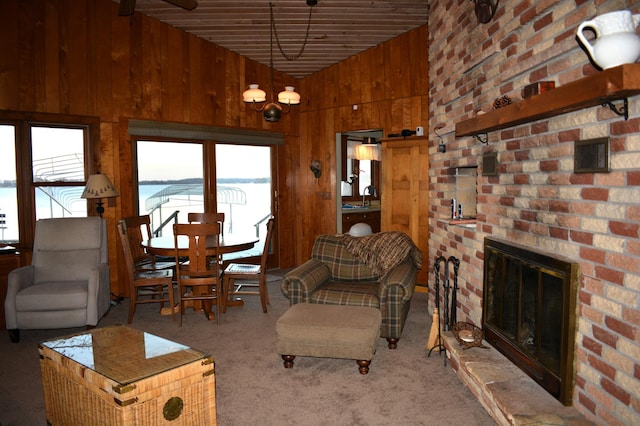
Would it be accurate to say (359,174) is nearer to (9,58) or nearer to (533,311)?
(9,58)

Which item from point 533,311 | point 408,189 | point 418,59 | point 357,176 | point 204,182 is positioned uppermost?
point 418,59

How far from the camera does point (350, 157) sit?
26.5 ft

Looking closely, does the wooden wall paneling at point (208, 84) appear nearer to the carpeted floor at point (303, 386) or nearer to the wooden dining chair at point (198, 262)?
the wooden dining chair at point (198, 262)

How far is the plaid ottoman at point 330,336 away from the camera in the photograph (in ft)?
10.3

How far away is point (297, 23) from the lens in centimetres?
547

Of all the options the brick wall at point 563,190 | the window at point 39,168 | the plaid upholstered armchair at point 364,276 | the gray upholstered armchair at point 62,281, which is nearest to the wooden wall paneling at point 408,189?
the plaid upholstered armchair at point 364,276

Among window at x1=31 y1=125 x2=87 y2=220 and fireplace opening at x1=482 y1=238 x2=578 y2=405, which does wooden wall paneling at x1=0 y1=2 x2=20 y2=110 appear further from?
fireplace opening at x1=482 y1=238 x2=578 y2=405

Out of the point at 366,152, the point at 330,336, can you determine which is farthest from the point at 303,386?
the point at 366,152

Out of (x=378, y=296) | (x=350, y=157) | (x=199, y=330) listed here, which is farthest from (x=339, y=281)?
(x=350, y=157)

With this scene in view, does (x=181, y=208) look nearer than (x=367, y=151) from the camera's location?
Yes

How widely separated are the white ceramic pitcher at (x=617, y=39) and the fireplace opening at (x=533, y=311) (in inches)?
35.0

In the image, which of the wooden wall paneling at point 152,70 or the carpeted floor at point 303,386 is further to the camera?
the wooden wall paneling at point 152,70

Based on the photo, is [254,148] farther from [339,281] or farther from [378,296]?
[378,296]

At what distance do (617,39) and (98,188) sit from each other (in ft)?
15.1
